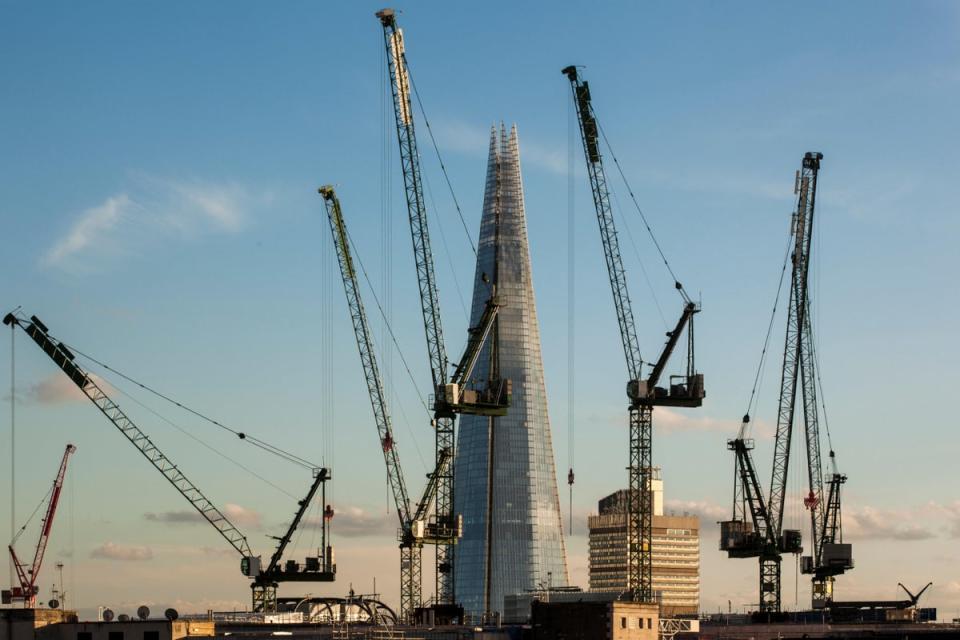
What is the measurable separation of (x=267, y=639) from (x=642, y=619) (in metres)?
43.1

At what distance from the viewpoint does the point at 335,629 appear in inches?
7756

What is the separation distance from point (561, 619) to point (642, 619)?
9026 mm

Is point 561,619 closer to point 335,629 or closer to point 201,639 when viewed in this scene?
point 335,629

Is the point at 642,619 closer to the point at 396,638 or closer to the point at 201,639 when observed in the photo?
the point at 396,638

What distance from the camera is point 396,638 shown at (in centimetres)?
19775

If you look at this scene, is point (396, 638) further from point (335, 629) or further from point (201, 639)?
point (201, 639)

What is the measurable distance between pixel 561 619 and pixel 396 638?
1952 cm

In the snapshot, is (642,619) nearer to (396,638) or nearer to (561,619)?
(561,619)

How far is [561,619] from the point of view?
19300cm

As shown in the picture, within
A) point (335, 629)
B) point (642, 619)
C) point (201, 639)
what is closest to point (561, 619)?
point (642, 619)

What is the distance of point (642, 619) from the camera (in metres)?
192

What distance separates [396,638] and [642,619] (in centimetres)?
2840

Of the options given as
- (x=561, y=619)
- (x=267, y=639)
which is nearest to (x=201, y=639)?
(x=267, y=639)

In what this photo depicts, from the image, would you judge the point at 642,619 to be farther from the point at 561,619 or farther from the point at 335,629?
the point at 335,629
